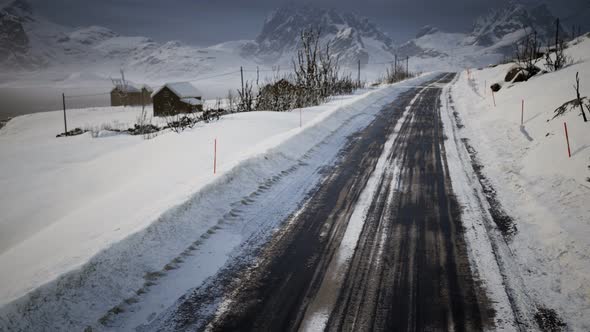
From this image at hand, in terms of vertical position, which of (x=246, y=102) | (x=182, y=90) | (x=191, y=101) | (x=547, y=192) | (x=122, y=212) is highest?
(x=182, y=90)

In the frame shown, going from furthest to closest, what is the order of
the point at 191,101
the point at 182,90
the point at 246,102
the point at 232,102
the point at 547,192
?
the point at 182,90 → the point at 191,101 → the point at 232,102 → the point at 246,102 → the point at 547,192

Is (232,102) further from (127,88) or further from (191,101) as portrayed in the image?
(127,88)

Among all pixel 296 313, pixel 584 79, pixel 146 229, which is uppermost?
pixel 584 79

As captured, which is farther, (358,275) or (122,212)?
(122,212)

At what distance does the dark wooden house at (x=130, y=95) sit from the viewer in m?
67.6

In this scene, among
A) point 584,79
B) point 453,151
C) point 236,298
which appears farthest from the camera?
point 584,79

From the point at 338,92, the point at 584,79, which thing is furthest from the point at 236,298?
the point at 338,92

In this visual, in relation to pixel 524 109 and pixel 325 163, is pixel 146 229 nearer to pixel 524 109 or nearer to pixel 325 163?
pixel 325 163

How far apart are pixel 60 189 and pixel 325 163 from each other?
22.2 ft

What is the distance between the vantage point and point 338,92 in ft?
92.9

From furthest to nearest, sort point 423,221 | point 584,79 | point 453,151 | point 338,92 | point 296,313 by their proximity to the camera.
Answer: point 338,92 < point 584,79 < point 453,151 < point 423,221 < point 296,313

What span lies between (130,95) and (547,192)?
2914 inches

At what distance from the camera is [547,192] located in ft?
17.3

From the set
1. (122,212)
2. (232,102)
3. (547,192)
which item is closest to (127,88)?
(232,102)
